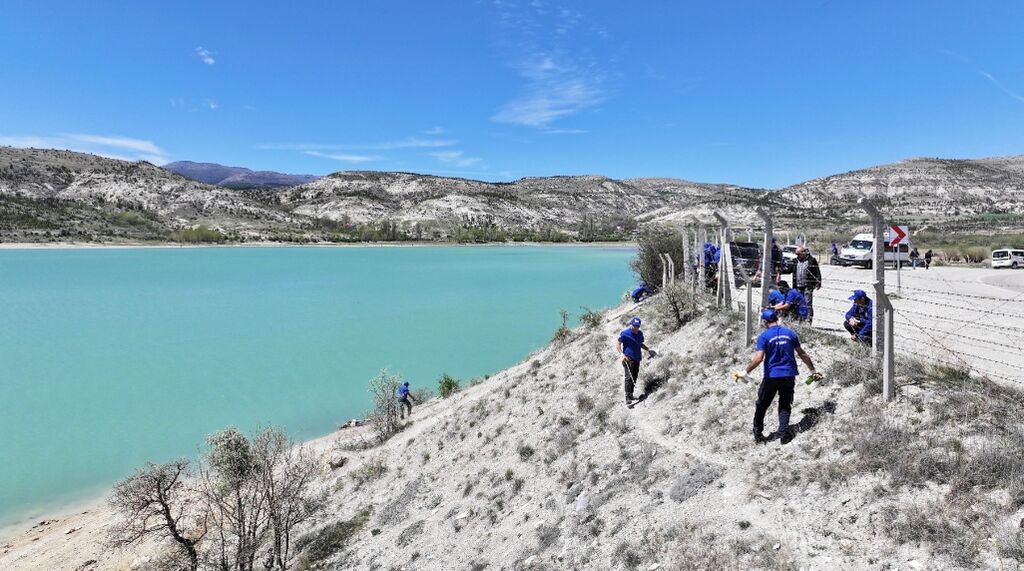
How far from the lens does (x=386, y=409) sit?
17.0m

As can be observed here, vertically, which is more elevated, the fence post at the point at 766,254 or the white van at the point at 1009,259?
the fence post at the point at 766,254

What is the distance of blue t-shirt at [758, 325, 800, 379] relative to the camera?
6648 millimetres

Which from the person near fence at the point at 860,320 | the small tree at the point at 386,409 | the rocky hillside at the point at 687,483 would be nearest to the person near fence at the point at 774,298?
the rocky hillside at the point at 687,483

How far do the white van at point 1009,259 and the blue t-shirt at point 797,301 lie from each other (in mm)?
29269

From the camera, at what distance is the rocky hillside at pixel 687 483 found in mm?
4953

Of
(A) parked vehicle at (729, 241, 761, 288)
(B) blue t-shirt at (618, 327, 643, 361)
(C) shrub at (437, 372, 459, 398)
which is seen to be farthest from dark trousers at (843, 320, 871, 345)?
(C) shrub at (437, 372, 459, 398)

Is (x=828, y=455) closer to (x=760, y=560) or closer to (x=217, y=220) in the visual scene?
(x=760, y=560)

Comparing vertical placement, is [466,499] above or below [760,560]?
below

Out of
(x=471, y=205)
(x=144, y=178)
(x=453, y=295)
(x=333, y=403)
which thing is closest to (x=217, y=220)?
(x=144, y=178)

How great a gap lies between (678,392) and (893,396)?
11.5 feet

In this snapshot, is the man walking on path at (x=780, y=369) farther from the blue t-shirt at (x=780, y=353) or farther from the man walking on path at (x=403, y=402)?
the man walking on path at (x=403, y=402)

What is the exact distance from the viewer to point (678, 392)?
962cm

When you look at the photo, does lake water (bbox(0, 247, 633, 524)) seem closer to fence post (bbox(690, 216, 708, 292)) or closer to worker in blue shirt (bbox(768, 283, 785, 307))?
fence post (bbox(690, 216, 708, 292))

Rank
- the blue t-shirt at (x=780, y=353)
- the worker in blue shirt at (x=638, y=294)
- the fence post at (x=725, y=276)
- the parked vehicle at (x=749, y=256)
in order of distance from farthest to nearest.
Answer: the worker in blue shirt at (x=638, y=294), the parked vehicle at (x=749, y=256), the fence post at (x=725, y=276), the blue t-shirt at (x=780, y=353)
